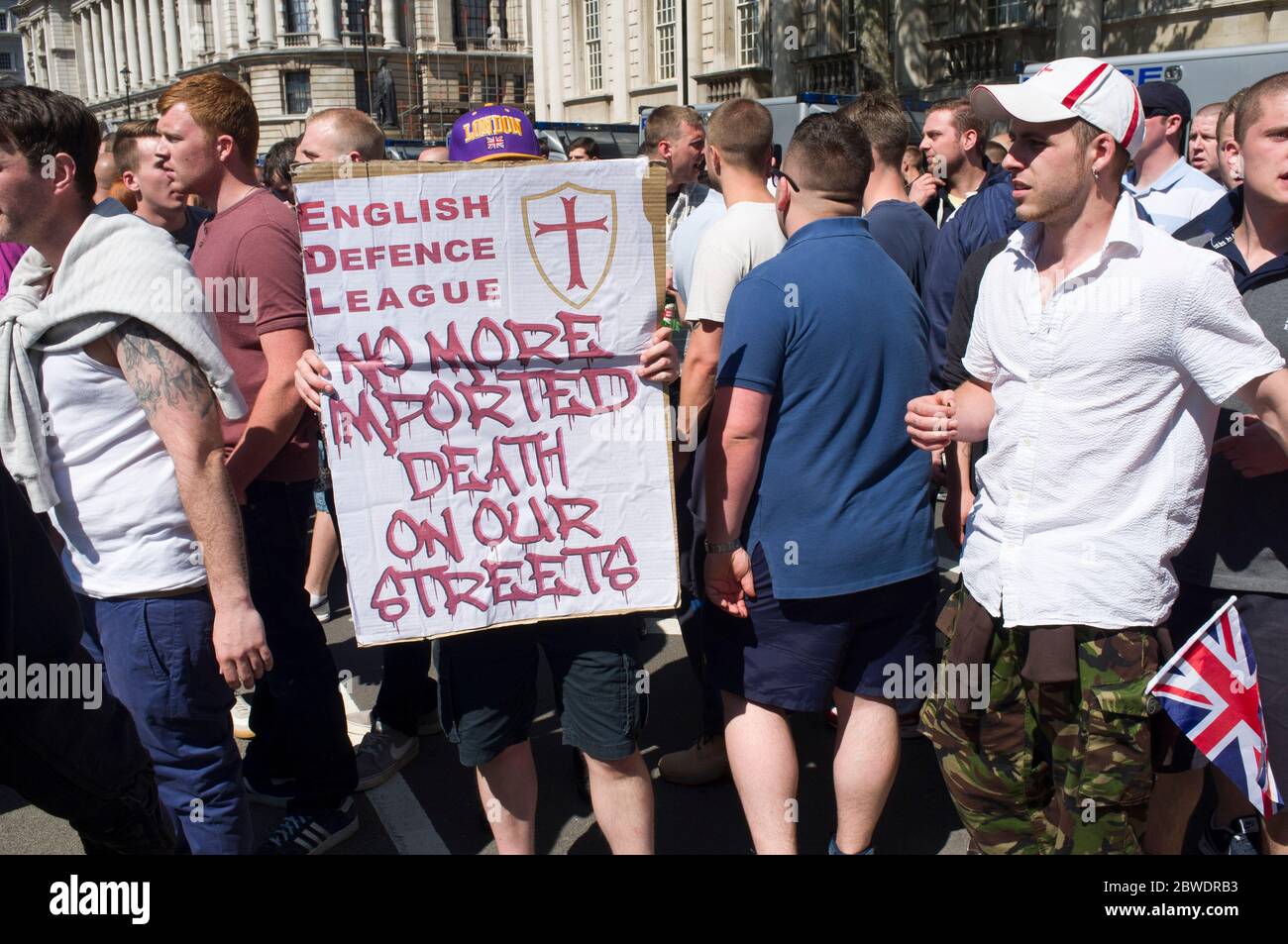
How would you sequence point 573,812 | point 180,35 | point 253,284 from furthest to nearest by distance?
point 180,35 → point 573,812 → point 253,284

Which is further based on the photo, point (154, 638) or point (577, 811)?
point (577, 811)

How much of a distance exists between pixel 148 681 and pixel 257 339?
1114mm

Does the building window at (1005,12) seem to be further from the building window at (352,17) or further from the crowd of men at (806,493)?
the building window at (352,17)

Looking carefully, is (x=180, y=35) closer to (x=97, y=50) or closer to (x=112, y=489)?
(x=97, y=50)

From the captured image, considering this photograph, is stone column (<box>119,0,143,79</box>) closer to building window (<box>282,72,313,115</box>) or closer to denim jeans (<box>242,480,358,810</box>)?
building window (<box>282,72,313,115</box>)

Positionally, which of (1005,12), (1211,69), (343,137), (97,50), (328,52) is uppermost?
(97,50)

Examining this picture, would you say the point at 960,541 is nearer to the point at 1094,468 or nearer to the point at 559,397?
the point at 1094,468

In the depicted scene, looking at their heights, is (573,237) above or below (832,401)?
above

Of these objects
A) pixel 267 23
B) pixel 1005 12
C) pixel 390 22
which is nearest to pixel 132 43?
pixel 267 23

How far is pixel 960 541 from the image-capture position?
3.07m

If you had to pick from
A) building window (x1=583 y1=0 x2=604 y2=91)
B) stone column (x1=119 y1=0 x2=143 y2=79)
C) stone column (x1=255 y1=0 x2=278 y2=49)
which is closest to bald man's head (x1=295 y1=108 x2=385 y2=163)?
building window (x1=583 y1=0 x2=604 y2=91)

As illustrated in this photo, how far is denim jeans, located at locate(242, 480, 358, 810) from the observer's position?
338 cm

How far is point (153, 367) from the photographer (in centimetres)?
252

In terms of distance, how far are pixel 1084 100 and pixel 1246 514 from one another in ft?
3.35
